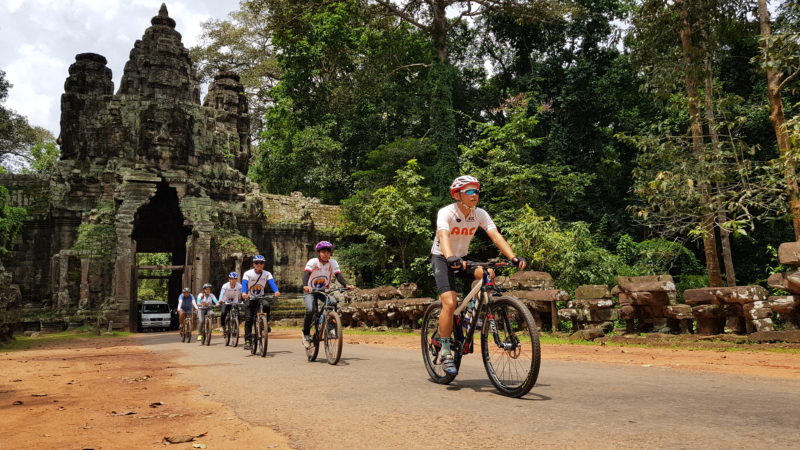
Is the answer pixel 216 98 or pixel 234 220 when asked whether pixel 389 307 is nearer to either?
pixel 234 220

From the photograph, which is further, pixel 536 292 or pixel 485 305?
pixel 536 292

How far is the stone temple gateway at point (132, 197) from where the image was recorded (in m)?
24.0

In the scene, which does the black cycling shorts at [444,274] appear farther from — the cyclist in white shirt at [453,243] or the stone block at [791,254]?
the stone block at [791,254]

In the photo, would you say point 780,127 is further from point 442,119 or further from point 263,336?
point 442,119

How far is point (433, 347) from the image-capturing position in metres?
5.99

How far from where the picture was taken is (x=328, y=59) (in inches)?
1310

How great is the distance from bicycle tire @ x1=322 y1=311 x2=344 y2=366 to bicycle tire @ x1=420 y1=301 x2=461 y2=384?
2138mm

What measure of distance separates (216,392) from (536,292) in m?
9.06

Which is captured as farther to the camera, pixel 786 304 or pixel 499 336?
pixel 786 304

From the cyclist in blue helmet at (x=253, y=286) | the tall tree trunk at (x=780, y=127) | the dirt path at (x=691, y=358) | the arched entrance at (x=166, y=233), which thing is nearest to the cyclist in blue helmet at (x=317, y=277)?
the cyclist in blue helmet at (x=253, y=286)

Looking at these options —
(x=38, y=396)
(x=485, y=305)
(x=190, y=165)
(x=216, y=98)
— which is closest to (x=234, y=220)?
(x=190, y=165)

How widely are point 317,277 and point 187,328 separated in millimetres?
9723

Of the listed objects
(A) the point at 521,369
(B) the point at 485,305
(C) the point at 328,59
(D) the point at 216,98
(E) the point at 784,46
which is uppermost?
(C) the point at 328,59

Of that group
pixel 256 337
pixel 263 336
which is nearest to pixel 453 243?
pixel 263 336
